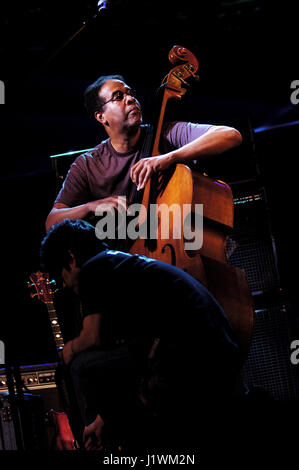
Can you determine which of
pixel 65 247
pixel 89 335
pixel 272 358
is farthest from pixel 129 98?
pixel 272 358

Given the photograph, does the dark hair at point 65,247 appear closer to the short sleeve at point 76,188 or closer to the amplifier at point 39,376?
the short sleeve at point 76,188

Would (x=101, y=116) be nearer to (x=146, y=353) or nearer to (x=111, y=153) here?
(x=111, y=153)

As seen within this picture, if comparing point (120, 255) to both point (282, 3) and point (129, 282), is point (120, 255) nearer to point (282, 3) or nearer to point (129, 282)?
point (129, 282)

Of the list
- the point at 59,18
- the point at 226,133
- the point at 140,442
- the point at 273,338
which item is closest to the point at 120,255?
the point at 140,442

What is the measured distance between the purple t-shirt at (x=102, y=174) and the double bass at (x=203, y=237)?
0.30 m

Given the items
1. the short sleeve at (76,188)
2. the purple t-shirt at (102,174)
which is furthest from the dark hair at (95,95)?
the short sleeve at (76,188)

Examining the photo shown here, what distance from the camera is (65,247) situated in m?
2.18

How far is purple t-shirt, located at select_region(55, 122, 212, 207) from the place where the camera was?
3.20 metres

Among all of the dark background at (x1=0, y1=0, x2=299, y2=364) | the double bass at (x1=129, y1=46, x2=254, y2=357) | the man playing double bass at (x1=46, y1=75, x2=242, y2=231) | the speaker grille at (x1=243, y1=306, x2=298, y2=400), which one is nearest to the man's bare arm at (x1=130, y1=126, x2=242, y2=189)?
the double bass at (x1=129, y1=46, x2=254, y2=357)

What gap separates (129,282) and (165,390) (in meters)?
0.45

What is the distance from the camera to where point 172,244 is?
256 centimetres

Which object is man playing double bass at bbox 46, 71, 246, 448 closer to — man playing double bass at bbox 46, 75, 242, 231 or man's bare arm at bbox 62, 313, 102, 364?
man playing double bass at bbox 46, 75, 242, 231

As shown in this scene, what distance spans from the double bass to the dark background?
0.99 meters
